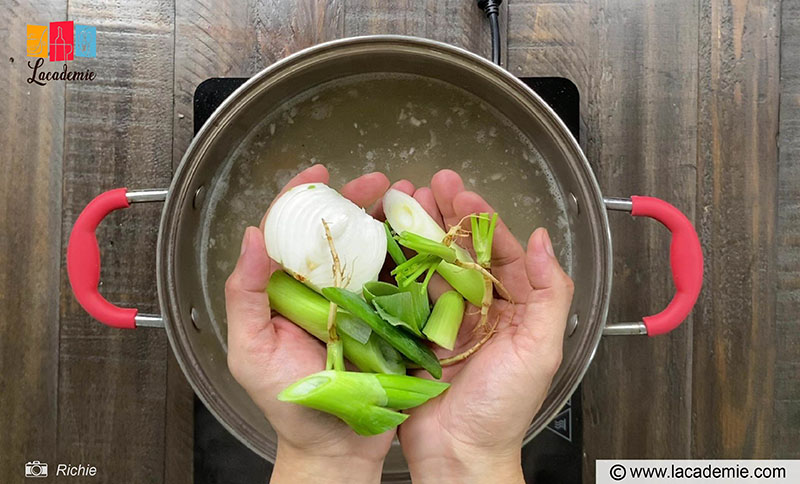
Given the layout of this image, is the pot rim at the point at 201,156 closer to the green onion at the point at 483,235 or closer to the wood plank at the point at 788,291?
the green onion at the point at 483,235

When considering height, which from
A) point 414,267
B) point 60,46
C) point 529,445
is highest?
point 60,46

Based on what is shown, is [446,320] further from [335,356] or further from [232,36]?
[232,36]

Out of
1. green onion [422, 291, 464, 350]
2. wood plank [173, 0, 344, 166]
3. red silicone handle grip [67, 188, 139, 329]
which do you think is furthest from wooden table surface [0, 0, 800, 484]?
green onion [422, 291, 464, 350]

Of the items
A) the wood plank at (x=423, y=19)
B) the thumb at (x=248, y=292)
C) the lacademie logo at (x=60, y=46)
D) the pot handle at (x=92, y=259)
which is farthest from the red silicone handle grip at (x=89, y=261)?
the wood plank at (x=423, y=19)

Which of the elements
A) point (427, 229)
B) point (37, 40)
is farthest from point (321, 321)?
point (37, 40)

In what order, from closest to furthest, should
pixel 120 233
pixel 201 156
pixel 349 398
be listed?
1. pixel 349 398
2. pixel 201 156
3. pixel 120 233

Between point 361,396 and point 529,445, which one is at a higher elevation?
point 361,396
